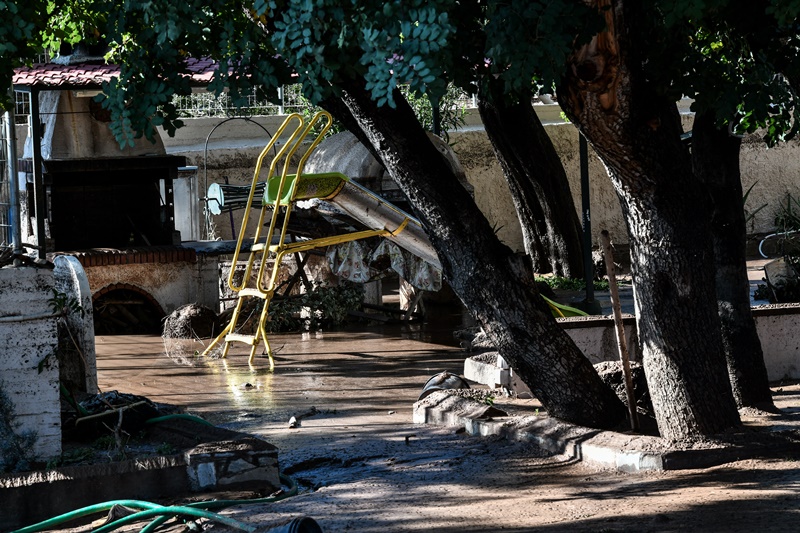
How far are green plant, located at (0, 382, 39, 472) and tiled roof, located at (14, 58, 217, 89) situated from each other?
231 inches

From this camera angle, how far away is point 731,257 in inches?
284

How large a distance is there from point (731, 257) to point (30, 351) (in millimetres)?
4205

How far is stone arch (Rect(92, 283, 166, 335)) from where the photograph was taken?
12.8 m

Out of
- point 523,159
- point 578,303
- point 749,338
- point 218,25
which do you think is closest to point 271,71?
point 218,25

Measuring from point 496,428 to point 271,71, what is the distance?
115 inches

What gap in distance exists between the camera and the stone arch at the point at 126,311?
12.8m

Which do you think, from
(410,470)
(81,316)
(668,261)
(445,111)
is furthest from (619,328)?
(445,111)

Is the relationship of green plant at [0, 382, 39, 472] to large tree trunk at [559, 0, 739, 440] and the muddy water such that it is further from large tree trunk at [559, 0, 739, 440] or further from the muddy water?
large tree trunk at [559, 0, 739, 440]

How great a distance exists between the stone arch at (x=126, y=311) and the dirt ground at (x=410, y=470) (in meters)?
2.25

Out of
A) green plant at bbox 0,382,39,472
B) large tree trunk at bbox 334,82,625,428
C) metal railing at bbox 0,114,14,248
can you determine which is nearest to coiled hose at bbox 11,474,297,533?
green plant at bbox 0,382,39,472

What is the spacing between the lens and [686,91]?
6.04 meters

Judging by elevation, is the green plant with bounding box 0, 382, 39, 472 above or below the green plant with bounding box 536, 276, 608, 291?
below

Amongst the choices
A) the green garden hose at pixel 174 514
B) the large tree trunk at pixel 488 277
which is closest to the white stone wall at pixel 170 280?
the large tree trunk at pixel 488 277

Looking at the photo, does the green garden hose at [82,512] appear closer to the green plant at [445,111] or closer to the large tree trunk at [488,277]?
the large tree trunk at [488,277]
